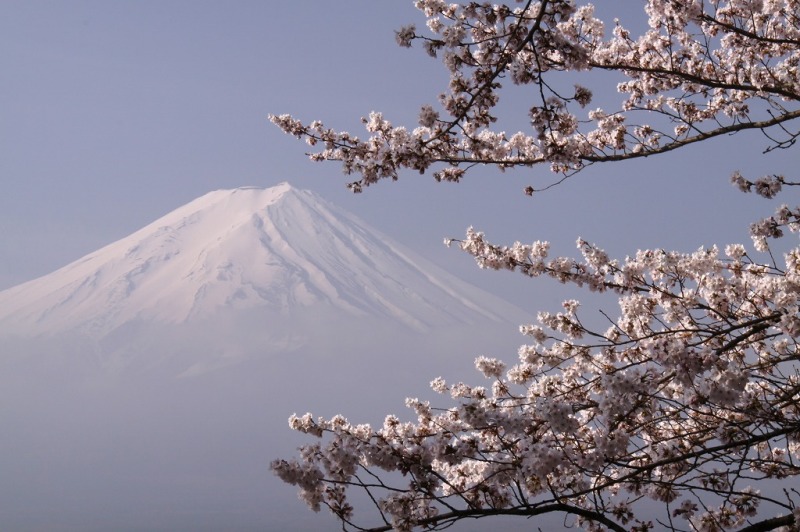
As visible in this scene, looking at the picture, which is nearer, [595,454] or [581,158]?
[595,454]

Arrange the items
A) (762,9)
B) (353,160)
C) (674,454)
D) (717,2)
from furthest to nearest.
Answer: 1. (762,9)
2. (717,2)
3. (353,160)
4. (674,454)

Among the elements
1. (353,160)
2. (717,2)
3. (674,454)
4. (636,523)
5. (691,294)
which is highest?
(717,2)

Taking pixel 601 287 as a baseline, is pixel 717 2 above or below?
above

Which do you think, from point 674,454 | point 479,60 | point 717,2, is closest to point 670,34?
point 717,2

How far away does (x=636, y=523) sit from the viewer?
496cm

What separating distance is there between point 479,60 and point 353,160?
1.14 metres

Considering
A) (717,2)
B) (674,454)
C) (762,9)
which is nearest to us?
(674,454)

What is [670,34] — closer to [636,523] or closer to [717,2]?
[717,2]

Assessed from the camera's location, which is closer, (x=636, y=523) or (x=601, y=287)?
(x=636, y=523)

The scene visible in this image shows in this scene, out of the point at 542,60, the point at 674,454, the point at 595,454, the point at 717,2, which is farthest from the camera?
the point at 717,2

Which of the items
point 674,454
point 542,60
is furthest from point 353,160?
point 674,454

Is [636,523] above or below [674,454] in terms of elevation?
below

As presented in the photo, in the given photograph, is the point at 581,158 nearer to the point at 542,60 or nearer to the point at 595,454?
the point at 542,60

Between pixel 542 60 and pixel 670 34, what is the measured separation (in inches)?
87.7
